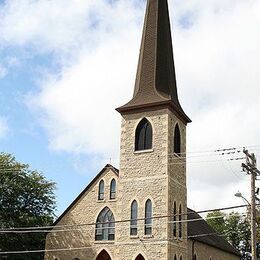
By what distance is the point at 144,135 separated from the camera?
3478 cm

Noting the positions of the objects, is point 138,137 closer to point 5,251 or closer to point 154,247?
point 154,247

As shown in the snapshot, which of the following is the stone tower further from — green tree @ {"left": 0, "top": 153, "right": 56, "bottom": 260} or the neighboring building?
green tree @ {"left": 0, "top": 153, "right": 56, "bottom": 260}

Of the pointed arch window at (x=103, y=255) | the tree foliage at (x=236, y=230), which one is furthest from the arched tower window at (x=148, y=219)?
the tree foliage at (x=236, y=230)

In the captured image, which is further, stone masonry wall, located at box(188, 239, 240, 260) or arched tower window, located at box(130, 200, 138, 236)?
stone masonry wall, located at box(188, 239, 240, 260)

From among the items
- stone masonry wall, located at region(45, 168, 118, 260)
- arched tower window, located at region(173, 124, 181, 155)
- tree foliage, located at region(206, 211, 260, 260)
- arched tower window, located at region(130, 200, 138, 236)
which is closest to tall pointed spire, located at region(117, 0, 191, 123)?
arched tower window, located at region(173, 124, 181, 155)

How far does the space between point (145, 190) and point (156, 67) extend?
900cm

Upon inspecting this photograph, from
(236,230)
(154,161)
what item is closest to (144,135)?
(154,161)

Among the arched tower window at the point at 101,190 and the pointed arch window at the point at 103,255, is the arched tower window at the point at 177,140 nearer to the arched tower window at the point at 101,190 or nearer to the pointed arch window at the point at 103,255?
the arched tower window at the point at 101,190

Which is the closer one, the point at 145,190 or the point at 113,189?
the point at 145,190

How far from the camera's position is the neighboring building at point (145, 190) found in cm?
3247

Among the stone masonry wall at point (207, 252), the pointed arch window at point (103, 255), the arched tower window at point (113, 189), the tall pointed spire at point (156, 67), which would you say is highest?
the tall pointed spire at point (156, 67)

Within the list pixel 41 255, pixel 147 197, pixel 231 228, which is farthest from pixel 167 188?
pixel 231 228

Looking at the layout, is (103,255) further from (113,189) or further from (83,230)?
(113,189)

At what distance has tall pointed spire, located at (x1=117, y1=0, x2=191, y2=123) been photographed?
3522cm
